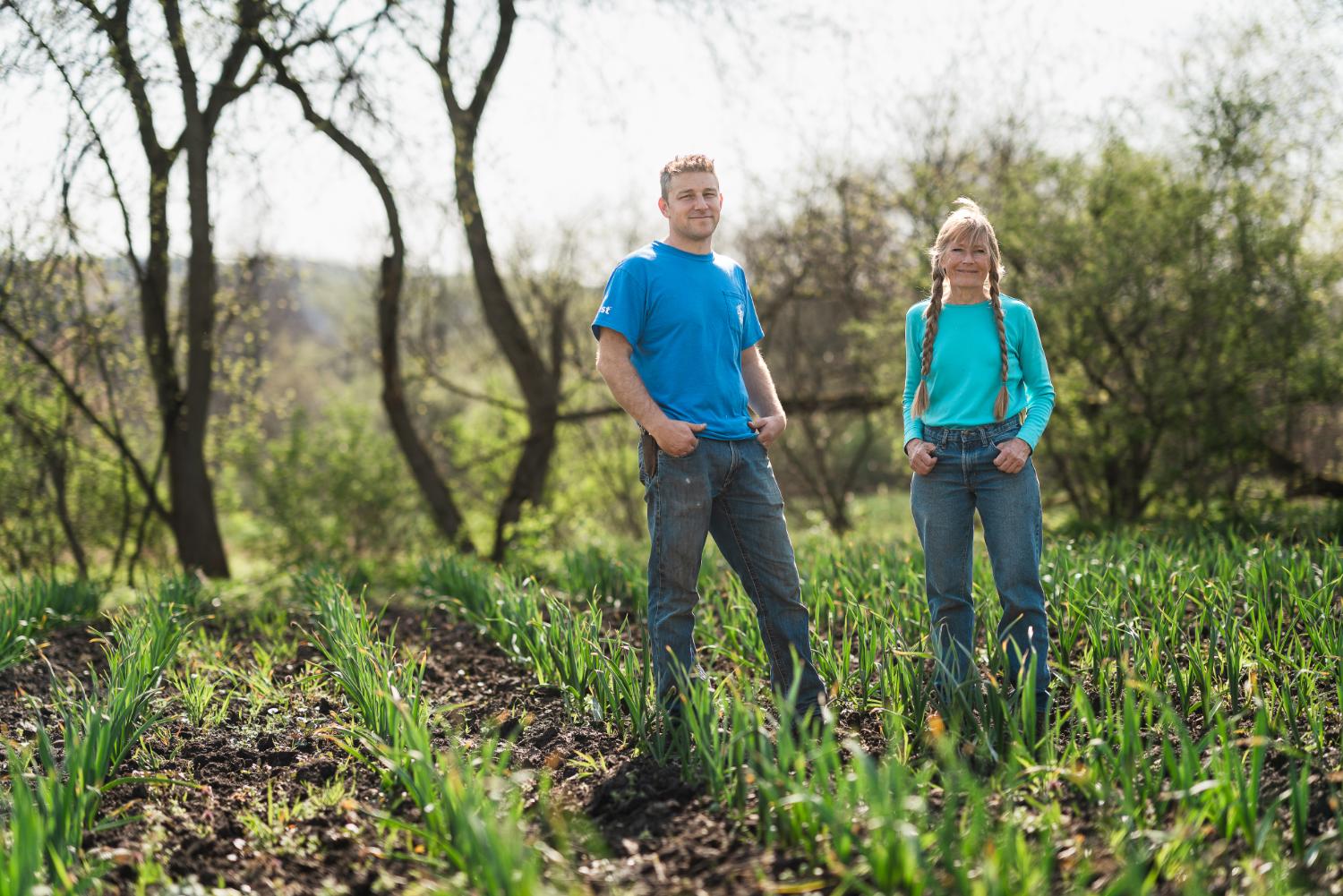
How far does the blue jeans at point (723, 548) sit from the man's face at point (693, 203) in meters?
0.60

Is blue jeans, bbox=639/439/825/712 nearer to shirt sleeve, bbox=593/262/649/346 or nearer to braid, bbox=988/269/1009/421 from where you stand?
shirt sleeve, bbox=593/262/649/346

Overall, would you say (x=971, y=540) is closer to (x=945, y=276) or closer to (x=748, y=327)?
(x=945, y=276)

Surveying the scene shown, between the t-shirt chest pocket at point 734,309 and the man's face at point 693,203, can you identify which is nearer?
the man's face at point 693,203

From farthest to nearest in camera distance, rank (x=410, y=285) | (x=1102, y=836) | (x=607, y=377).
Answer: (x=410, y=285) < (x=607, y=377) < (x=1102, y=836)

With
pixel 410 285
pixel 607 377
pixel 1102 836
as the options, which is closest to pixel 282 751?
pixel 607 377

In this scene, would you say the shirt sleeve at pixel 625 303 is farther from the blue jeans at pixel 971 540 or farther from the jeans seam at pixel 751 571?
the blue jeans at pixel 971 540

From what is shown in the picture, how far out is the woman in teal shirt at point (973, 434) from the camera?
10.0 ft

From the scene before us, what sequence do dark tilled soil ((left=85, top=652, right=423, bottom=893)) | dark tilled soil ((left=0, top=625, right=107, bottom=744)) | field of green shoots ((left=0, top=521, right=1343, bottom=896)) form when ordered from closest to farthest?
field of green shoots ((left=0, top=521, right=1343, bottom=896))
dark tilled soil ((left=85, top=652, right=423, bottom=893))
dark tilled soil ((left=0, top=625, right=107, bottom=744))

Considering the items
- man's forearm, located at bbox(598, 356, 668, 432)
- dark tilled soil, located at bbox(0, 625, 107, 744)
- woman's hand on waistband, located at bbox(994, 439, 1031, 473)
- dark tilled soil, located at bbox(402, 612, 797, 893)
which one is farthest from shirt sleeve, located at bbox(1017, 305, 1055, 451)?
dark tilled soil, located at bbox(0, 625, 107, 744)

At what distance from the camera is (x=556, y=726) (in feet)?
10.6

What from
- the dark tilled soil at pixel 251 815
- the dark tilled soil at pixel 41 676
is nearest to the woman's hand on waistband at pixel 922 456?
the dark tilled soil at pixel 251 815

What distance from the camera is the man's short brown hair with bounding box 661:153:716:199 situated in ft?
9.82

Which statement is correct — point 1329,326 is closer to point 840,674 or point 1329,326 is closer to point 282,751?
point 840,674

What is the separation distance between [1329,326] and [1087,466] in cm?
206
